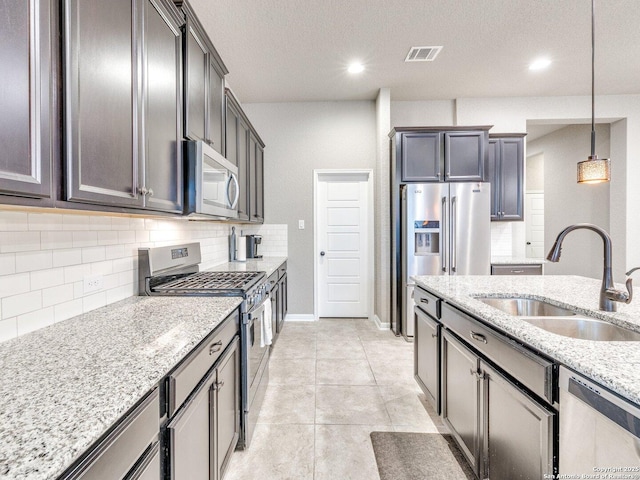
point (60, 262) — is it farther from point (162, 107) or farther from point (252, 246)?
point (252, 246)

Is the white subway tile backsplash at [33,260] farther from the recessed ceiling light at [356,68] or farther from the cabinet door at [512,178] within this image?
the cabinet door at [512,178]

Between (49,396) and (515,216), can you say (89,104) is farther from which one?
(515,216)

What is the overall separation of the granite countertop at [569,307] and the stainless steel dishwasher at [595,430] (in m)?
0.05

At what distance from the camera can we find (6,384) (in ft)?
2.45

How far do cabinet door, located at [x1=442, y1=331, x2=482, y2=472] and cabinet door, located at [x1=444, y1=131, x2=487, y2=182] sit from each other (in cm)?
243

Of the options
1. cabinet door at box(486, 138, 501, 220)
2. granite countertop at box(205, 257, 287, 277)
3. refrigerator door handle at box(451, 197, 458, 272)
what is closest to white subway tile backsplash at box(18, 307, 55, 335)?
granite countertop at box(205, 257, 287, 277)

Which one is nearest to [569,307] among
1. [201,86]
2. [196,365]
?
[196,365]

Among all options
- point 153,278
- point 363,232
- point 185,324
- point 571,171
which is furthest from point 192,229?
point 571,171

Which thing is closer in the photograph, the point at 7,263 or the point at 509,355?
the point at 7,263

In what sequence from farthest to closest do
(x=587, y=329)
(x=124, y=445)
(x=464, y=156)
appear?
1. (x=464, y=156)
2. (x=587, y=329)
3. (x=124, y=445)

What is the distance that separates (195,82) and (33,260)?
4.25ft

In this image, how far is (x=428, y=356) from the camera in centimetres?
207

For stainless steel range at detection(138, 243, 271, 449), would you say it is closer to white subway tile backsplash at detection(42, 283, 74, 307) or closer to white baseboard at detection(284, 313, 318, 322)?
white subway tile backsplash at detection(42, 283, 74, 307)

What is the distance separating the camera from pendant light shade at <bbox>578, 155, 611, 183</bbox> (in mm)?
1970
